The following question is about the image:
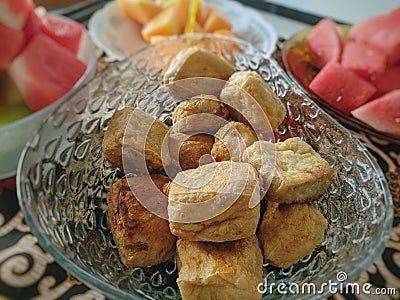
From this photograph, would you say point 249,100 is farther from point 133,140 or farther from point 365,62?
point 365,62

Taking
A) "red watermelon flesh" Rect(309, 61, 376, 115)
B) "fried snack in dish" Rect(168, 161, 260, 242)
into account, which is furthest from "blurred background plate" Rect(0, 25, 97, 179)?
"red watermelon flesh" Rect(309, 61, 376, 115)

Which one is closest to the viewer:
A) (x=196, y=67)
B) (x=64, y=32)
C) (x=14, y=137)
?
(x=196, y=67)

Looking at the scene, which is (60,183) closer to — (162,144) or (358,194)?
Answer: (162,144)

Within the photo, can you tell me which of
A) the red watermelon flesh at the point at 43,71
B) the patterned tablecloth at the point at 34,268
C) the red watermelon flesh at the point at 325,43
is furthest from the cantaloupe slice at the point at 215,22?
the patterned tablecloth at the point at 34,268

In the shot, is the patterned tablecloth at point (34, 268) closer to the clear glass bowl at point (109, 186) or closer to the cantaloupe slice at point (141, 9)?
the clear glass bowl at point (109, 186)

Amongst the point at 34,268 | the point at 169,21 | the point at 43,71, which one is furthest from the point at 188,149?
the point at 169,21

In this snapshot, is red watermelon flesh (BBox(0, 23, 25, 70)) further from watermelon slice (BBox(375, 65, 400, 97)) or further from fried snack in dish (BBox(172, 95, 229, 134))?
watermelon slice (BBox(375, 65, 400, 97))
